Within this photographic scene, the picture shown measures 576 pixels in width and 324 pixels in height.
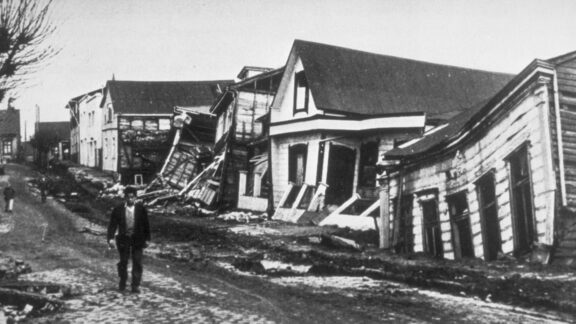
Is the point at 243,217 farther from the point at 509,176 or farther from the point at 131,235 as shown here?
the point at 131,235

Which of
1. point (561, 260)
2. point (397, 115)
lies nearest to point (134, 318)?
point (561, 260)

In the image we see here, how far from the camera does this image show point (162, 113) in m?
46.7

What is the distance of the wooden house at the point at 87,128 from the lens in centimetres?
5247

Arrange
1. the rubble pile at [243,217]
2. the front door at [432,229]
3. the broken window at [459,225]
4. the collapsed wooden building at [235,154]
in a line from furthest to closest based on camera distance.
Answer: the collapsed wooden building at [235,154] → the rubble pile at [243,217] → the front door at [432,229] → the broken window at [459,225]

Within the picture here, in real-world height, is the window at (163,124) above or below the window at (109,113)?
below

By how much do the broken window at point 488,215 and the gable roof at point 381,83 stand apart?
9.86 metres

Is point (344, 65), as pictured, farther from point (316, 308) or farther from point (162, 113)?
point (162, 113)

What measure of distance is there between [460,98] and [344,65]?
5771 millimetres

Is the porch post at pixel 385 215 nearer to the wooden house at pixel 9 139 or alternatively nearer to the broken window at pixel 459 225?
the broken window at pixel 459 225

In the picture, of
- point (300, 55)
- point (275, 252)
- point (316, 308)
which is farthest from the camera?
point (300, 55)

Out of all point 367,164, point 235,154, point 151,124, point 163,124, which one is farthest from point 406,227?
point 163,124

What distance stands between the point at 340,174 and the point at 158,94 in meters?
29.7

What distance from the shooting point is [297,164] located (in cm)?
2414

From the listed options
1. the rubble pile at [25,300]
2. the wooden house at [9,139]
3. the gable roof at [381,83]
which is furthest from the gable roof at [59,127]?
the rubble pile at [25,300]
